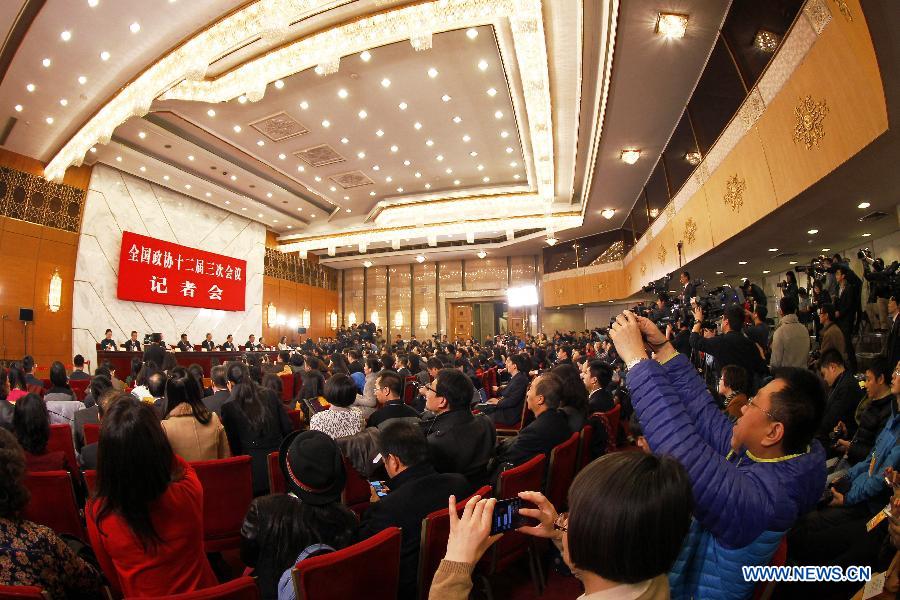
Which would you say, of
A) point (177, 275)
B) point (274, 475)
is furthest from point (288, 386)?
point (177, 275)

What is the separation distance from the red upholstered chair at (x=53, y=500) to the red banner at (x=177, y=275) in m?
12.5

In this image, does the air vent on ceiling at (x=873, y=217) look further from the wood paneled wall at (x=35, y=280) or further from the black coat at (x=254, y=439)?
the wood paneled wall at (x=35, y=280)

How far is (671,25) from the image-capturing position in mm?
5734

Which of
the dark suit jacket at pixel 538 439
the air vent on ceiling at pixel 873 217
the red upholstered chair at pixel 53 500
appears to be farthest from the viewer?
the air vent on ceiling at pixel 873 217

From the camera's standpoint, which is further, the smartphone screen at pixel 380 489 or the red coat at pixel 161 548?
the smartphone screen at pixel 380 489

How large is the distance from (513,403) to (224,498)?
11.0ft

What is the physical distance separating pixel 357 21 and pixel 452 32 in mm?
1457

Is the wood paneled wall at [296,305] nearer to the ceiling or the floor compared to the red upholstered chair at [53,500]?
nearer to the ceiling

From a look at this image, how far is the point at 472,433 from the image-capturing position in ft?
9.37

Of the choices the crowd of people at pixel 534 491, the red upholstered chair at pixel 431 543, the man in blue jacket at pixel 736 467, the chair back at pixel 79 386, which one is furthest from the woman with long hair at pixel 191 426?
the chair back at pixel 79 386

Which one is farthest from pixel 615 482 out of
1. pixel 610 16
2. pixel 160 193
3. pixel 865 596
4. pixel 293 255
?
pixel 293 255

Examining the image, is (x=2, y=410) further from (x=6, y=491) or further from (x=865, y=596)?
(x=865, y=596)

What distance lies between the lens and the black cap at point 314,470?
61.0 inches

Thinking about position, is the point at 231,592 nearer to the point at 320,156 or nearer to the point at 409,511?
the point at 409,511
